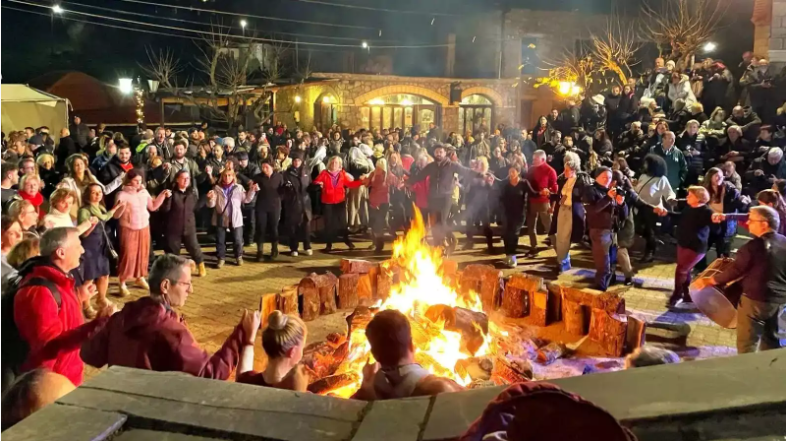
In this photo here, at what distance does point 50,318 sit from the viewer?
3.72 m

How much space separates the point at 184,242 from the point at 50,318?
5935mm

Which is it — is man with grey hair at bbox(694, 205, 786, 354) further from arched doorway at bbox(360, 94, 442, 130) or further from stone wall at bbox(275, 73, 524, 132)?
arched doorway at bbox(360, 94, 442, 130)

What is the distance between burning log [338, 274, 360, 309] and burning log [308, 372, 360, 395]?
2.79 meters

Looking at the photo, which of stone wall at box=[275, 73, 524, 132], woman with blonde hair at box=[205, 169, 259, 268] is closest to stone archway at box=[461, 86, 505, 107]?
stone wall at box=[275, 73, 524, 132]

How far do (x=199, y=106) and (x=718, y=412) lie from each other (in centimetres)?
3312

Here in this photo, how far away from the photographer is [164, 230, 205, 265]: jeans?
937 cm

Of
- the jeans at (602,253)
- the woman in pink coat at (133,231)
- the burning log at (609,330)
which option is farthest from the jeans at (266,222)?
the burning log at (609,330)

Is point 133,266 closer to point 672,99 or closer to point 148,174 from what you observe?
point 148,174

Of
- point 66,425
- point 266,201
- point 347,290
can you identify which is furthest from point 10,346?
point 266,201

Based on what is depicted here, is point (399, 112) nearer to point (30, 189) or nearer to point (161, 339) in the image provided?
point (30, 189)

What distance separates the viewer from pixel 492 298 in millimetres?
8211

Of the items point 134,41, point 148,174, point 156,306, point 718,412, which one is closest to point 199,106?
point 134,41

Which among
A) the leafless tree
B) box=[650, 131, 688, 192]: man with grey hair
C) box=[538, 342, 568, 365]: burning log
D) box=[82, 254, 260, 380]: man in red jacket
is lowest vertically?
box=[538, 342, 568, 365]: burning log

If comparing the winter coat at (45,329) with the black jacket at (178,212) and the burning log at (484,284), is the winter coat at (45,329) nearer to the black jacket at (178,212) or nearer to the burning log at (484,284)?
the burning log at (484,284)
